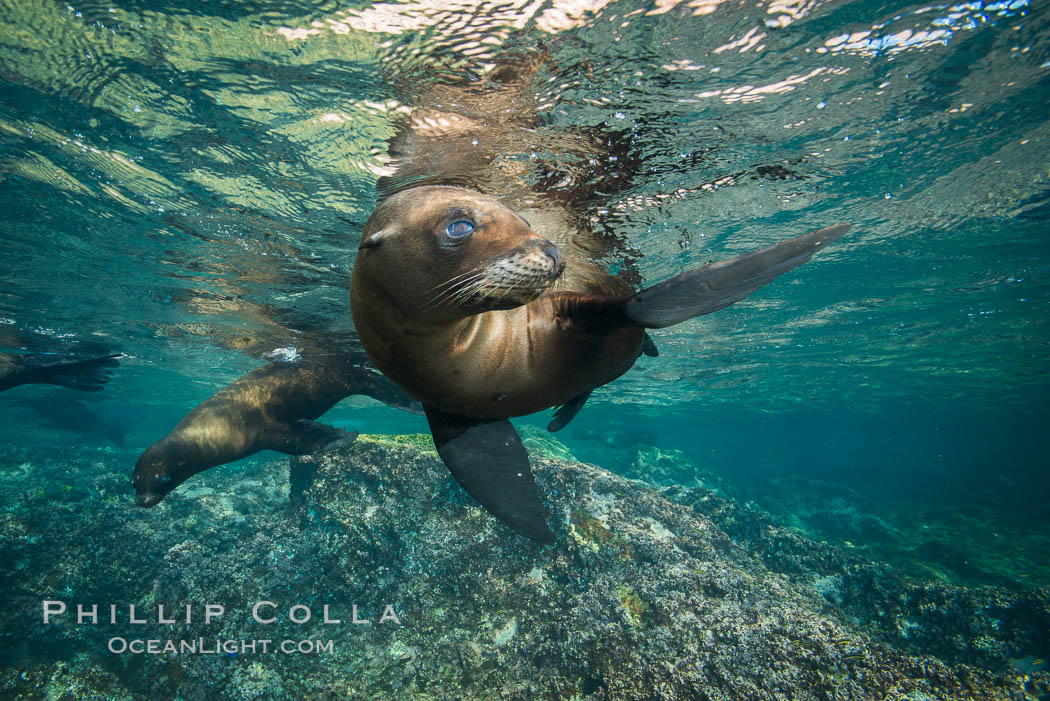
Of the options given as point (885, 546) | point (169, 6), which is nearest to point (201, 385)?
point (169, 6)

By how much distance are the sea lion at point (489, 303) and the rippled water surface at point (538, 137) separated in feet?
8.65

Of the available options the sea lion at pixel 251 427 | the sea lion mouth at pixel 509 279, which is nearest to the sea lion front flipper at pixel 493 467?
the sea lion mouth at pixel 509 279

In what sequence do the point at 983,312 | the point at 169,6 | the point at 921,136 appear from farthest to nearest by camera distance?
the point at 983,312 < the point at 921,136 < the point at 169,6

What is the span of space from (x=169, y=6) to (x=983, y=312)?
1980 centimetres

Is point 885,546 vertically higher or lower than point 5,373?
lower

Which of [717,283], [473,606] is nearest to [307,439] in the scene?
[473,606]

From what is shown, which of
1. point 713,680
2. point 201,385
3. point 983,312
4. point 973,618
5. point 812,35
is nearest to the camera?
point 812,35

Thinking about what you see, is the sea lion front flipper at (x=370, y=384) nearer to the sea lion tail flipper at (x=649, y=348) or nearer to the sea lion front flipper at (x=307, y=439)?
the sea lion front flipper at (x=307, y=439)

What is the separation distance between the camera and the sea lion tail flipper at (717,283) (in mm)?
1838

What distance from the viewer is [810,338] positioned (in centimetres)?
1570

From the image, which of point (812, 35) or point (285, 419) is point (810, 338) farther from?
point (285, 419)

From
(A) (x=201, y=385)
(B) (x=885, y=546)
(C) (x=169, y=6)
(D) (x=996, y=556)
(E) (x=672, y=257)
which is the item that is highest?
(C) (x=169, y=6)

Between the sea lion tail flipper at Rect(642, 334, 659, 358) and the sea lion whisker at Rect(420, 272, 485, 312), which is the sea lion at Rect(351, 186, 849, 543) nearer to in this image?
the sea lion whisker at Rect(420, 272, 485, 312)

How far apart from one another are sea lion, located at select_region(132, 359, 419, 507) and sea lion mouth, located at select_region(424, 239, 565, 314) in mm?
5326
